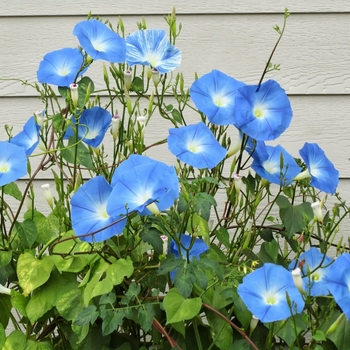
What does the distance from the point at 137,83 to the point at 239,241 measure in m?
0.41

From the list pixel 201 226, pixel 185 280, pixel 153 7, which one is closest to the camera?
pixel 185 280

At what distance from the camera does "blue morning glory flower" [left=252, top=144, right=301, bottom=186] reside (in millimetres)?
1271

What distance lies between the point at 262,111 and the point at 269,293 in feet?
1.22

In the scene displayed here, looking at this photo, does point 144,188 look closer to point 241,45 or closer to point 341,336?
point 341,336

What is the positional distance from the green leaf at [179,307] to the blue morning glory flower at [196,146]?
0.79ft

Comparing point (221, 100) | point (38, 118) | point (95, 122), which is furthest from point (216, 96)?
point (38, 118)

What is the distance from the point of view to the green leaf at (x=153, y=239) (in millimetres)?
1045

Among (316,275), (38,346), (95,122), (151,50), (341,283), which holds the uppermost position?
(151,50)

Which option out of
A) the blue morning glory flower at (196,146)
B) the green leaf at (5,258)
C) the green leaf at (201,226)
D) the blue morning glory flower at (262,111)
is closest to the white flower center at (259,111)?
the blue morning glory flower at (262,111)

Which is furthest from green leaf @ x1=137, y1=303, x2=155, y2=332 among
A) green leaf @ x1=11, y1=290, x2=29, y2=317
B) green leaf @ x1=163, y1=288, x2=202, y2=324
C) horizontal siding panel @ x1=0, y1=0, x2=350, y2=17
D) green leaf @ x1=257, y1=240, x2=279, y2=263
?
horizontal siding panel @ x1=0, y1=0, x2=350, y2=17

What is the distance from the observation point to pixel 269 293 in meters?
1.09

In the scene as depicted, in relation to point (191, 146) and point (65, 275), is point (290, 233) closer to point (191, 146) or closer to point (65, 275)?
point (191, 146)

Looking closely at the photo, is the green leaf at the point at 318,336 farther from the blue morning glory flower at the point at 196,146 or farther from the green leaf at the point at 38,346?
the green leaf at the point at 38,346

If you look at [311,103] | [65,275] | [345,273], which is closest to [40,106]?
[65,275]
